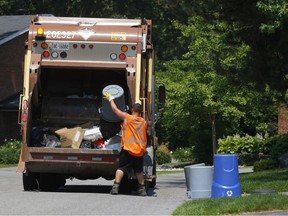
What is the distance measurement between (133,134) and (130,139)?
112 mm

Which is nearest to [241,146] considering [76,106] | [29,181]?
[76,106]

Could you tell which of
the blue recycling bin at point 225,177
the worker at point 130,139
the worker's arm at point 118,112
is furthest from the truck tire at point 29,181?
the blue recycling bin at point 225,177

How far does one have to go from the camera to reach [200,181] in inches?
543

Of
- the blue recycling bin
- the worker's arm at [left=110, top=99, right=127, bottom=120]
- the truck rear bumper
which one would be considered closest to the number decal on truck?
the worker's arm at [left=110, top=99, right=127, bottom=120]

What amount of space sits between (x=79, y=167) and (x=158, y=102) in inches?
105

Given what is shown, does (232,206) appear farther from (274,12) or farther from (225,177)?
(274,12)

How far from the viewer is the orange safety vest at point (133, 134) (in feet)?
44.7

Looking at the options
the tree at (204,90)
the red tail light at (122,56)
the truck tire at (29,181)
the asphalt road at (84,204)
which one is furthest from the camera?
the tree at (204,90)

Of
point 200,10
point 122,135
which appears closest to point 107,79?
point 122,135

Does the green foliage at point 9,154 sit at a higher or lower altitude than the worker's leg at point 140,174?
lower

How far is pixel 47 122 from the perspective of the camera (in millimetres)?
15258

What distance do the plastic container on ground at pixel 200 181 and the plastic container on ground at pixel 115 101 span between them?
1740 mm

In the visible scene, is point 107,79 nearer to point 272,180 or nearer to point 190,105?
point 272,180

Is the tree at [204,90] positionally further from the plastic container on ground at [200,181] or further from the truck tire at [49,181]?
the plastic container on ground at [200,181]
